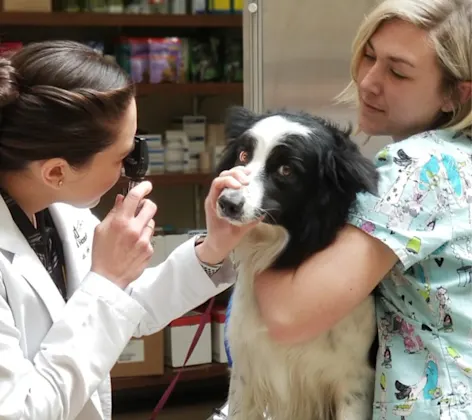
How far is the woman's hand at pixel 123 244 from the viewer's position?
128 cm

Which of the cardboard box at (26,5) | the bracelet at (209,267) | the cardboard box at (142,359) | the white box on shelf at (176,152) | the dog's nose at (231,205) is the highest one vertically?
the cardboard box at (26,5)

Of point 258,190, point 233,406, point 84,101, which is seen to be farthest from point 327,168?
point 233,406

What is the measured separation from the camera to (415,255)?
1192mm

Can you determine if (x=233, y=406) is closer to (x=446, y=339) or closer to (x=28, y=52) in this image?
(x=446, y=339)

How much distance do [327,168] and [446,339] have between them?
0.33 metres

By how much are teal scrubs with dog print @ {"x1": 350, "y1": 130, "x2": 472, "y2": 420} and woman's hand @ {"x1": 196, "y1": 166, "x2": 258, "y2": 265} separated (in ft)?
0.63

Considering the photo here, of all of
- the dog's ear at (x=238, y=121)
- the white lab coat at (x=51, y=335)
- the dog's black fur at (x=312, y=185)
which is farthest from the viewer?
the dog's ear at (x=238, y=121)

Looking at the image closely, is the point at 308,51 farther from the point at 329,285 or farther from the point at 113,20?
the point at 329,285

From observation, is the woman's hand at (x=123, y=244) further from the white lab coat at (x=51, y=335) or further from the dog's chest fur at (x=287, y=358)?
the dog's chest fur at (x=287, y=358)

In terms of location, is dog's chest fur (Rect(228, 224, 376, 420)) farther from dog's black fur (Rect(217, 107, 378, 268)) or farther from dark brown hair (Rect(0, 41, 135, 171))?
dark brown hair (Rect(0, 41, 135, 171))

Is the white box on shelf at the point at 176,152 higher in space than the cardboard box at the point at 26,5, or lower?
lower

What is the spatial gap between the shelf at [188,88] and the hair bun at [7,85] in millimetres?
2104

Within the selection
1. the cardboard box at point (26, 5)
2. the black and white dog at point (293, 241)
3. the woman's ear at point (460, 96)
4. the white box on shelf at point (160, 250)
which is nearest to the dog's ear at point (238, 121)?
the black and white dog at point (293, 241)

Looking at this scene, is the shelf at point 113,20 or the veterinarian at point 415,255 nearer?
the veterinarian at point 415,255
